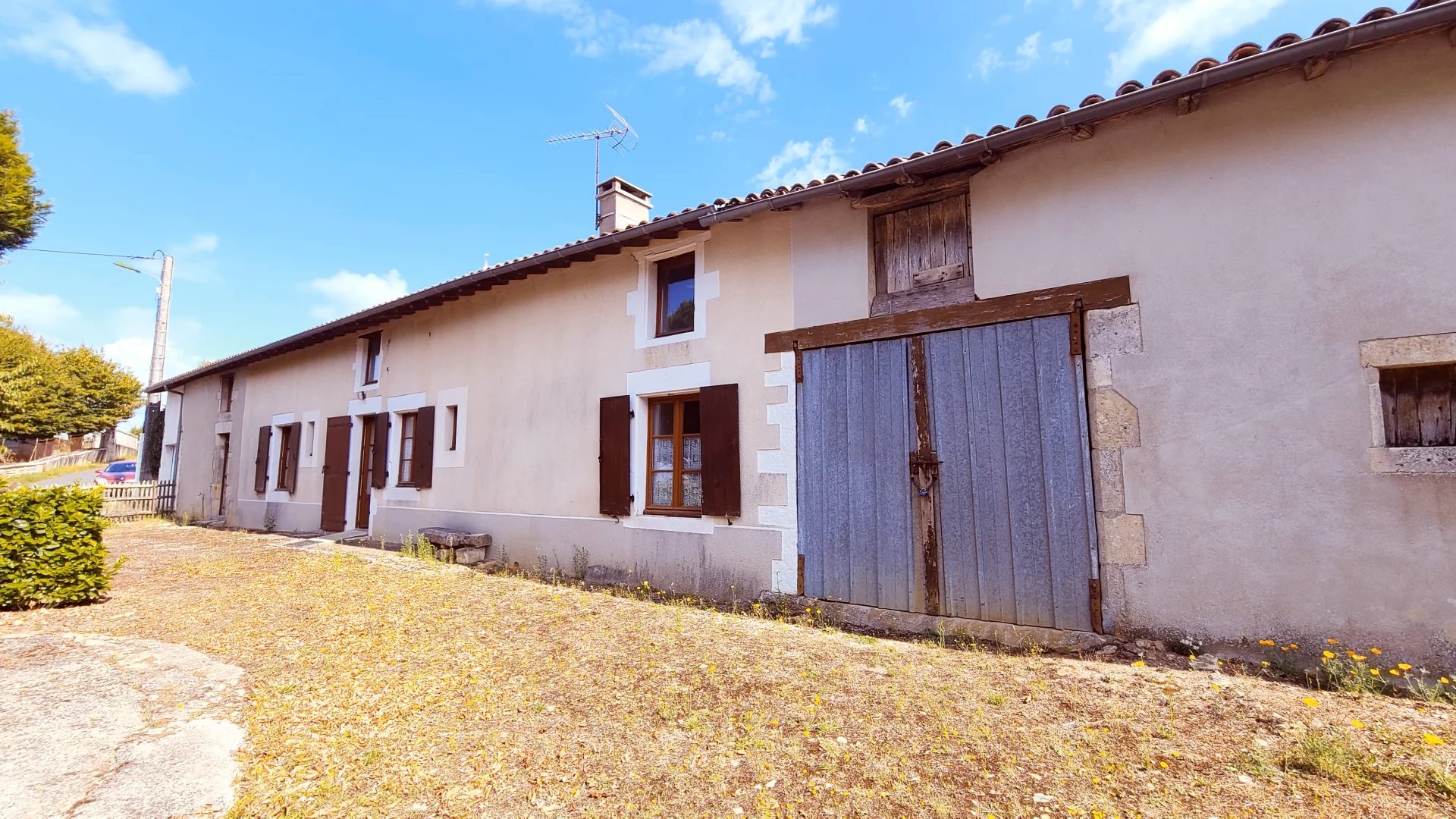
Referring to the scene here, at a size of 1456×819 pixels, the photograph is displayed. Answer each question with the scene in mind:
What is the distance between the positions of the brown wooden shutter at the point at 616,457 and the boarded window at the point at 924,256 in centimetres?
306

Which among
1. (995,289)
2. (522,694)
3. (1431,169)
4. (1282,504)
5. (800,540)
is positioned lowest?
(522,694)

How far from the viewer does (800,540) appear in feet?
18.2

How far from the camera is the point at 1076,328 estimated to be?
14.5 feet

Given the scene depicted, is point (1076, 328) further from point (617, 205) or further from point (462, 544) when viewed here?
point (462, 544)

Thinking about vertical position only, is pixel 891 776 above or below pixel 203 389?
below

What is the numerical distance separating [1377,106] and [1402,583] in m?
2.82

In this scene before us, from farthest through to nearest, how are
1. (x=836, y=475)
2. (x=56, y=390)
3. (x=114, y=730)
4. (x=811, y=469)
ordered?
(x=56, y=390) < (x=811, y=469) < (x=836, y=475) < (x=114, y=730)

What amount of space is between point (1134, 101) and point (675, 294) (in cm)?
453

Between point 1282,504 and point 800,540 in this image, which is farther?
point 800,540

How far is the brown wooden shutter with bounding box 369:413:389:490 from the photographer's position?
967 cm

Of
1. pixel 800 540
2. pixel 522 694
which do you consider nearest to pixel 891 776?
pixel 522 694

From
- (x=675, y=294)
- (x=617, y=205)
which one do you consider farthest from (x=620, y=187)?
(x=675, y=294)

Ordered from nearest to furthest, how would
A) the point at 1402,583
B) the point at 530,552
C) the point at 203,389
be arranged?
1. the point at 1402,583
2. the point at 530,552
3. the point at 203,389

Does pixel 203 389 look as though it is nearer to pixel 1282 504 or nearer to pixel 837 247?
pixel 837 247
